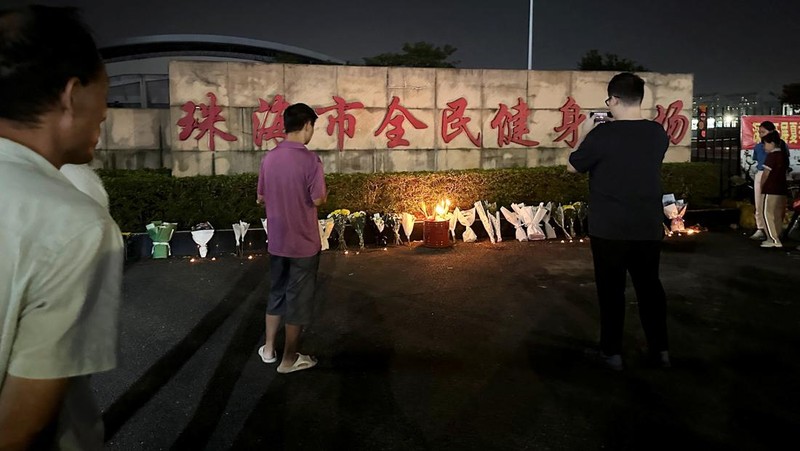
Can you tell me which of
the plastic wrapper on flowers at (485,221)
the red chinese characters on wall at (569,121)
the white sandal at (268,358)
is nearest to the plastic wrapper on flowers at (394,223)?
the plastic wrapper on flowers at (485,221)

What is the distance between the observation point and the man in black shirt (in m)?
3.92

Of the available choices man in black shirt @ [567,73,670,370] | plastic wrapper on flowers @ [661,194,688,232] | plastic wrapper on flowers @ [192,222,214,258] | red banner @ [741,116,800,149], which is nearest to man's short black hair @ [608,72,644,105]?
man in black shirt @ [567,73,670,370]

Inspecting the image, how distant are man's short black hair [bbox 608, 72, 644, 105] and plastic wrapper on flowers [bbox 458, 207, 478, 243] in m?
4.72

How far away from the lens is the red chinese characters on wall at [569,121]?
10336 mm

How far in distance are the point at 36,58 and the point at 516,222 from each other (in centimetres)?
797

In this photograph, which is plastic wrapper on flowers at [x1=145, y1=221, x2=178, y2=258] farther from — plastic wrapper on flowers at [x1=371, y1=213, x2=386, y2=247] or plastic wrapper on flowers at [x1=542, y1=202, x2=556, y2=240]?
plastic wrapper on flowers at [x1=542, y1=202, x2=556, y2=240]

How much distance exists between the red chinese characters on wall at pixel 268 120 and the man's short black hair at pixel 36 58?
8008 mm

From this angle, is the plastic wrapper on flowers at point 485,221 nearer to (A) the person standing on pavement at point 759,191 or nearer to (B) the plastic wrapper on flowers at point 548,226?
(B) the plastic wrapper on flowers at point 548,226

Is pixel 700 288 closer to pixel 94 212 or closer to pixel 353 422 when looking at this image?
pixel 353 422

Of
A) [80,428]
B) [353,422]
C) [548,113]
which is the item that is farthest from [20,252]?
[548,113]

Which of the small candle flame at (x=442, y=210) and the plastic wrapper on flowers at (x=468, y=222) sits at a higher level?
the small candle flame at (x=442, y=210)

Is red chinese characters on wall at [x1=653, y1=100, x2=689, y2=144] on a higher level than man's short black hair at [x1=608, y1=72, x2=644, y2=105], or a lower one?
higher

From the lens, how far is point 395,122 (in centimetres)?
960

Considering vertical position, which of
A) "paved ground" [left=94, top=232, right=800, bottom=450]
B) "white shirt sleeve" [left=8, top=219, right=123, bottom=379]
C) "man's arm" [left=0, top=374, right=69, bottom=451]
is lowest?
"paved ground" [left=94, top=232, right=800, bottom=450]
